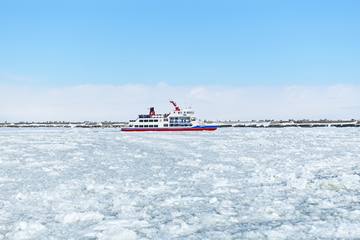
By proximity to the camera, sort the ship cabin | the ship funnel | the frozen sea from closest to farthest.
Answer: the frozen sea, the ship cabin, the ship funnel

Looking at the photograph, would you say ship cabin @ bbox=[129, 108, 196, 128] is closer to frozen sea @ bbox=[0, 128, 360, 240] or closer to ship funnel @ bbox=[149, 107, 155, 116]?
ship funnel @ bbox=[149, 107, 155, 116]

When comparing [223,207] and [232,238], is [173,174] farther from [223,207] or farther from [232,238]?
[232,238]

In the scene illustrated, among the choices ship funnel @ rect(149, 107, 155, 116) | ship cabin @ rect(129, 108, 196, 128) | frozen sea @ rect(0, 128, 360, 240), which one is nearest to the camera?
frozen sea @ rect(0, 128, 360, 240)

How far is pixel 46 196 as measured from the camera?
32.7 ft

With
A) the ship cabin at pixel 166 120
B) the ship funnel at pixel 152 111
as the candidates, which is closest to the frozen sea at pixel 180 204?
the ship cabin at pixel 166 120

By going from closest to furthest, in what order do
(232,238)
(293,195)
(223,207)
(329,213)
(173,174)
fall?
(232,238)
(329,213)
(223,207)
(293,195)
(173,174)

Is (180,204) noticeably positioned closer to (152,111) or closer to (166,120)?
(166,120)

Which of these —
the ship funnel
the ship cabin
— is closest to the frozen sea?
the ship cabin

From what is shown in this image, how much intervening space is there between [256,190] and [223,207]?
2.36 metres

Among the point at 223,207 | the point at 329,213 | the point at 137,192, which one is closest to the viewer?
the point at 329,213

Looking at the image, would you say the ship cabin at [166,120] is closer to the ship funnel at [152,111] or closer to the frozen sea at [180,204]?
the ship funnel at [152,111]

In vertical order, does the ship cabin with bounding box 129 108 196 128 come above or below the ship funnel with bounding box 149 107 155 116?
below

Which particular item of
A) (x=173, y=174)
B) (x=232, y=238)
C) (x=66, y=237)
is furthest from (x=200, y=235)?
(x=173, y=174)

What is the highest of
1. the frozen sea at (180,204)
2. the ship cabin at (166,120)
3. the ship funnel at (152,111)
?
the ship funnel at (152,111)
